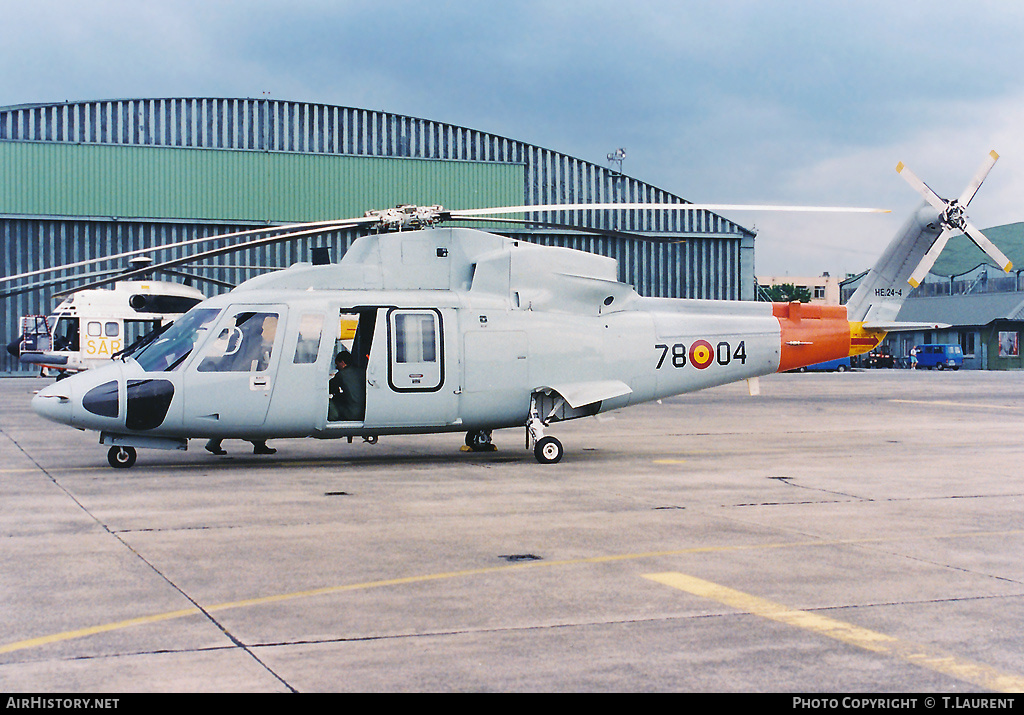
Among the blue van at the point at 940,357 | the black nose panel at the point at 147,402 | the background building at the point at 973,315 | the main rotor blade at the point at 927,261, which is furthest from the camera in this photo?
the background building at the point at 973,315

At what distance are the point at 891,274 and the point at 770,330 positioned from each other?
3.59 m

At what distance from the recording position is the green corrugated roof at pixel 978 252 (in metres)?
102

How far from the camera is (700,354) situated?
54.4ft

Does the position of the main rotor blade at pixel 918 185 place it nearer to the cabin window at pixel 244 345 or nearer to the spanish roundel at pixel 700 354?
the spanish roundel at pixel 700 354

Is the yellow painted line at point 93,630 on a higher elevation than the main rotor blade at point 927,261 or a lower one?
lower

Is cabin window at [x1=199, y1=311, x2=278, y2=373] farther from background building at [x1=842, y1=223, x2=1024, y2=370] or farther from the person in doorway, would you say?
background building at [x1=842, y1=223, x2=1024, y2=370]

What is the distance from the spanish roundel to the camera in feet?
54.3

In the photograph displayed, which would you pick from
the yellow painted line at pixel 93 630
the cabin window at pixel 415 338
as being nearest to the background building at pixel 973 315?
the cabin window at pixel 415 338

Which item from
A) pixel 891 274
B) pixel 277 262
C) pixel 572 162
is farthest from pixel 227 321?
pixel 572 162

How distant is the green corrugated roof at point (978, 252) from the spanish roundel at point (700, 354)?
3571 inches

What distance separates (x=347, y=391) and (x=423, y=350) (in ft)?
4.15

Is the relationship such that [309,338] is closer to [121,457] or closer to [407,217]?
[407,217]

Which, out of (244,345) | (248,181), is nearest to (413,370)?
(244,345)

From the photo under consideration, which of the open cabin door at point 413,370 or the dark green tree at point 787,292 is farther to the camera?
the dark green tree at point 787,292
